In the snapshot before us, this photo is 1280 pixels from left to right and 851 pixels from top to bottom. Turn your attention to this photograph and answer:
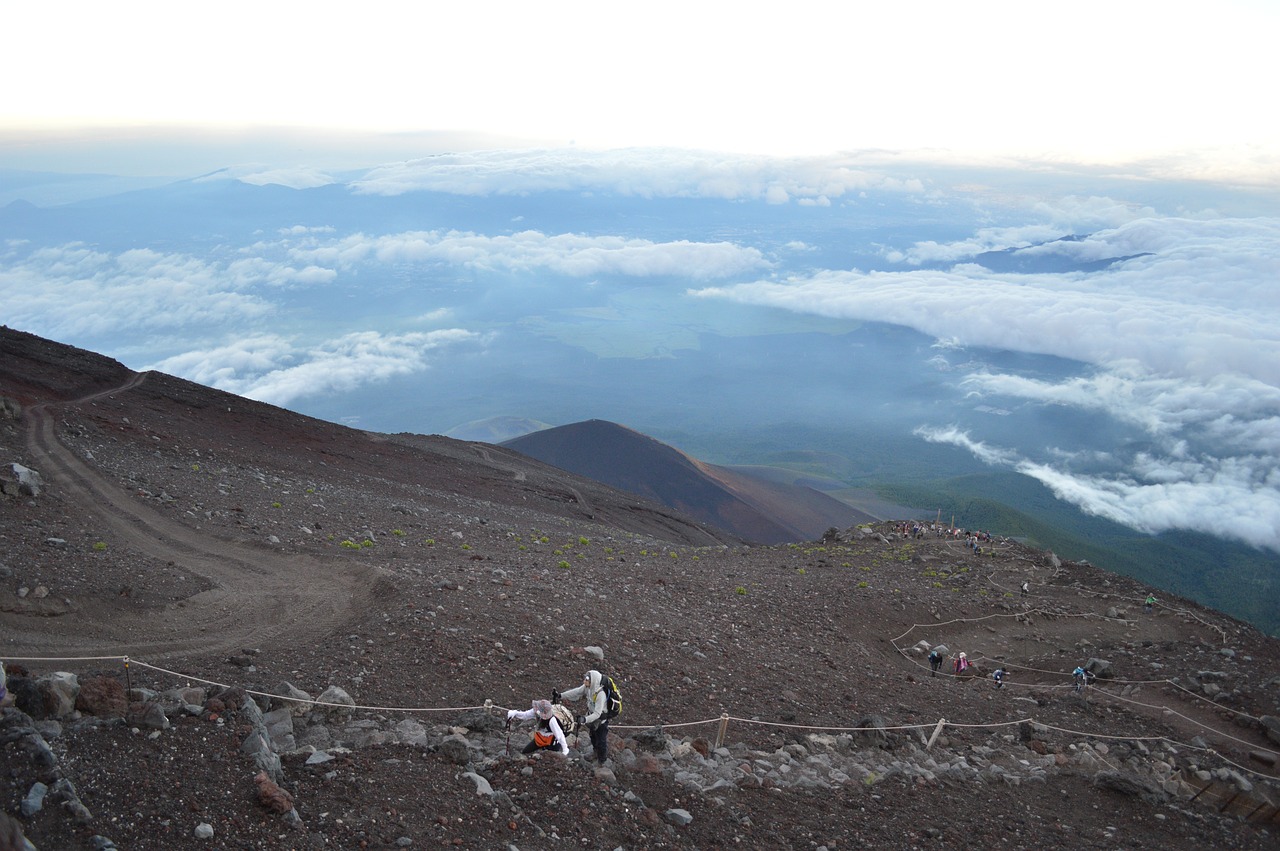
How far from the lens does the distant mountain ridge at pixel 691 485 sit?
8619cm

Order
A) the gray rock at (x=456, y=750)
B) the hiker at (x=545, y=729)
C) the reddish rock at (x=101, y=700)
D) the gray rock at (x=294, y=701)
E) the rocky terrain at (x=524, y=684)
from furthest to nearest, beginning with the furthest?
1. the gray rock at (x=294, y=701)
2. the hiker at (x=545, y=729)
3. the gray rock at (x=456, y=750)
4. the reddish rock at (x=101, y=700)
5. the rocky terrain at (x=524, y=684)

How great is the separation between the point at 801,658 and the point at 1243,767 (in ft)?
26.0

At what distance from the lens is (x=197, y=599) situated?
46.8ft

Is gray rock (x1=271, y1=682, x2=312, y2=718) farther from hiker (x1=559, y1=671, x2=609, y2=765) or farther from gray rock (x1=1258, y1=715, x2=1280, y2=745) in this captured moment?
gray rock (x1=1258, y1=715, x2=1280, y2=745)

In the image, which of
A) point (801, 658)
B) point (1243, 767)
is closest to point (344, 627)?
point (801, 658)

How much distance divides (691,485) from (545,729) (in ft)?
266

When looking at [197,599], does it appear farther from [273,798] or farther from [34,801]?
[273,798]

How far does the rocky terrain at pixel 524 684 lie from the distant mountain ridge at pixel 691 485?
5872 cm

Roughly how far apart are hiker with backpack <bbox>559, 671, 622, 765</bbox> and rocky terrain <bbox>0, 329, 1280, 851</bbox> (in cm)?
46

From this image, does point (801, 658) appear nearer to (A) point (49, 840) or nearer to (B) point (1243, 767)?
(B) point (1243, 767)

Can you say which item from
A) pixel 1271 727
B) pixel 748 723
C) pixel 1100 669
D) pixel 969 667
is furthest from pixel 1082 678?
pixel 748 723

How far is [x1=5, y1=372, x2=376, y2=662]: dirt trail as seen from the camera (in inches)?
476

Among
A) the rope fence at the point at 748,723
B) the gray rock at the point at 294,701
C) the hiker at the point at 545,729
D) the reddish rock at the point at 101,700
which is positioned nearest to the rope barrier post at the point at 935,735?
the rope fence at the point at 748,723

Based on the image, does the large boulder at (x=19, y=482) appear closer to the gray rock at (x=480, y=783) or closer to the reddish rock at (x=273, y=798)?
the reddish rock at (x=273, y=798)
